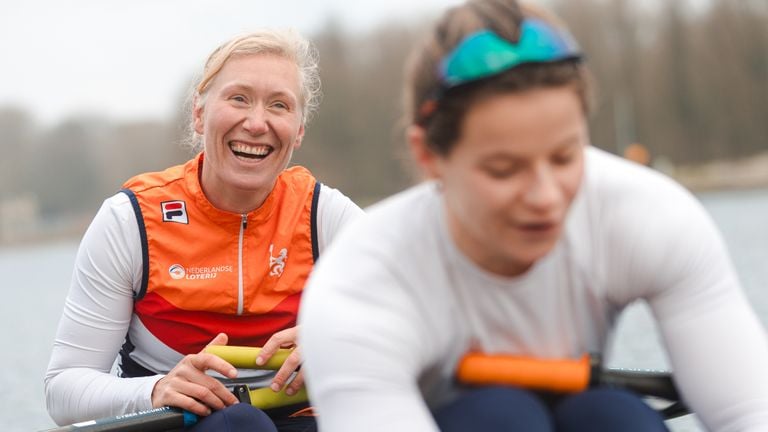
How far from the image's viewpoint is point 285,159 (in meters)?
2.57

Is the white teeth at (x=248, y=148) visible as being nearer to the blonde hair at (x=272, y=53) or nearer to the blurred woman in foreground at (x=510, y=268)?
the blonde hair at (x=272, y=53)

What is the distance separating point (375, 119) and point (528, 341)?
137ft

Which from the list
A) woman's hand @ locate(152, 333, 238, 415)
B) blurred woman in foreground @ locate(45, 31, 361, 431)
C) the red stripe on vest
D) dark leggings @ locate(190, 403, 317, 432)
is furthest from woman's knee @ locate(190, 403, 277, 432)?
the red stripe on vest

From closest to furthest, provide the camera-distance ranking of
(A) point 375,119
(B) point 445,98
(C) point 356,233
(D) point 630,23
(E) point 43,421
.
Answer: (B) point 445,98, (C) point 356,233, (E) point 43,421, (D) point 630,23, (A) point 375,119

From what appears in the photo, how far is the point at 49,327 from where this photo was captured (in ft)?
36.7

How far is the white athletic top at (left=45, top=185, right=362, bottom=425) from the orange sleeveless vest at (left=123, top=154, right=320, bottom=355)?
1.6 inches

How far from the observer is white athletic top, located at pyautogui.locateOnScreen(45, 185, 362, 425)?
2381 millimetres

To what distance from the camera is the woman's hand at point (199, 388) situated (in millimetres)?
2201

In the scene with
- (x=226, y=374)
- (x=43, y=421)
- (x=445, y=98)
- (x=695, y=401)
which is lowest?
(x=43, y=421)

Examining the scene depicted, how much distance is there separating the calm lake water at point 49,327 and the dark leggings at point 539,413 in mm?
2058

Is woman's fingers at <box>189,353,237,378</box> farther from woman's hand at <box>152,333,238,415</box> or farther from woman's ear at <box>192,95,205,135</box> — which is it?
woman's ear at <box>192,95,205,135</box>

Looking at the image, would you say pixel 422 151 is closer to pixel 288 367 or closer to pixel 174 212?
pixel 288 367

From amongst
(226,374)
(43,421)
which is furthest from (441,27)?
(43,421)

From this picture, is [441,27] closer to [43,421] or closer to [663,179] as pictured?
[663,179]
